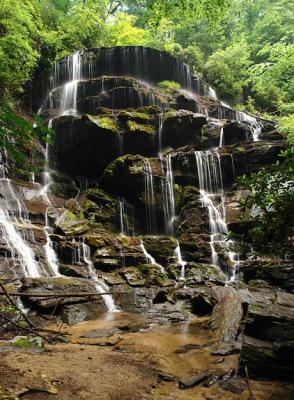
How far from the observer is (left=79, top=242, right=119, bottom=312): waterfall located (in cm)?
1182

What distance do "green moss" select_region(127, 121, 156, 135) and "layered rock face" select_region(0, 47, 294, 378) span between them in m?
0.07

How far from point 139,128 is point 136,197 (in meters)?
4.30

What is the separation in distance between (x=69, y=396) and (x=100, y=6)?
34.4 metres

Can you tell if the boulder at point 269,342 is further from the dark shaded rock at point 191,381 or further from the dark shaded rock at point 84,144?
the dark shaded rock at point 84,144

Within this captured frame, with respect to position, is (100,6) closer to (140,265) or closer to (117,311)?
(140,265)

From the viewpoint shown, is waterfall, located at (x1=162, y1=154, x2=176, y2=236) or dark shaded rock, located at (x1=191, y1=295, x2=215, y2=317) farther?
waterfall, located at (x1=162, y1=154, x2=176, y2=236)

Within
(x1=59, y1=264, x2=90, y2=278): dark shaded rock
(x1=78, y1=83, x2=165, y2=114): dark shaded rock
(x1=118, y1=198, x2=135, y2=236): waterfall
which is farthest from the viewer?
(x1=78, y1=83, x2=165, y2=114): dark shaded rock

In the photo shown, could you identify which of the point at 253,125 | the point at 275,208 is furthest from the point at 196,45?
the point at 275,208

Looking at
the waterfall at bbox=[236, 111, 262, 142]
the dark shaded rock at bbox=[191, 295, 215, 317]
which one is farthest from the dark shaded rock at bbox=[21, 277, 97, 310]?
the waterfall at bbox=[236, 111, 262, 142]

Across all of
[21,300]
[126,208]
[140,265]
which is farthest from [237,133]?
[21,300]

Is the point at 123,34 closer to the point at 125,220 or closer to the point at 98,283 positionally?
the point at 125,220

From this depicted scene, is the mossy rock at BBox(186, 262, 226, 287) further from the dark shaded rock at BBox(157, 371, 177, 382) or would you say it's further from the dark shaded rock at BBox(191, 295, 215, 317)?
the dark shaded rock at BBox(157, 371, 177, 382)

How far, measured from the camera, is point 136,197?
21.3 metres

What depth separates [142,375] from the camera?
5.22 meters
